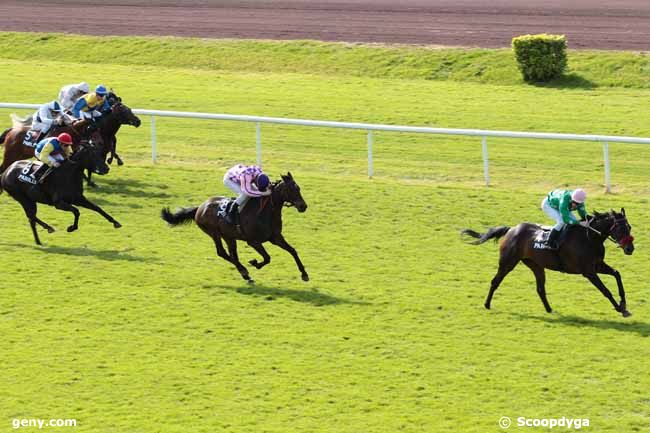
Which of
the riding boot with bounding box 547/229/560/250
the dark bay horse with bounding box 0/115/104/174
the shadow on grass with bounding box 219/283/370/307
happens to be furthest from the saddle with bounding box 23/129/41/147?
the riding boot with bounding box 547/229/560/250

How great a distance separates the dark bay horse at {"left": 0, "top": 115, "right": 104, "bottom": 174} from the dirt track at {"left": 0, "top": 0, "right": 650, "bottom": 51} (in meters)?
11.3

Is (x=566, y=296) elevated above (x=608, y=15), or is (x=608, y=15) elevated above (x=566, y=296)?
(x=608, y=15)

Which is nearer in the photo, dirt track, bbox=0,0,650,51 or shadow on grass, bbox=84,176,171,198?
shadow on grass, bbox=84,176,171,198

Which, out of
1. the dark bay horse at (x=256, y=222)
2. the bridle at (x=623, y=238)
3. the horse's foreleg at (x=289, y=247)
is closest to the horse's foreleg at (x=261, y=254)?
the dark bay horse at (x=256, y=222)

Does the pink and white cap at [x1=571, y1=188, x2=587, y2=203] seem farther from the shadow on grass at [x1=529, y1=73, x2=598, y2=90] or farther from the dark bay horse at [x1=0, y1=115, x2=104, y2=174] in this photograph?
the shadow on grass at [x1=529, y1=73, x2=598, y2=90]

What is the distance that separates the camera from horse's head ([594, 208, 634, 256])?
42.1 feet

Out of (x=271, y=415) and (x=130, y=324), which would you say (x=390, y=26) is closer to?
(x=130, y=324)

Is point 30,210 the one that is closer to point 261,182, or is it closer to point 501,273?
point 261,182

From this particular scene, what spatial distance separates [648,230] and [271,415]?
23.6 feet

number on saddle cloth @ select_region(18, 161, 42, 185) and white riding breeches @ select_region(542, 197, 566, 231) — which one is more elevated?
number on saddle cloth @ select_region(18, 161, 42, 185)

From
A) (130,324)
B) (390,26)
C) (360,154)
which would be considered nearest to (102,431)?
(130,324)

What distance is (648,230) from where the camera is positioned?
1673 cm

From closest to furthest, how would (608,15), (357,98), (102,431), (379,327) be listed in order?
(102,431), (379,327), (357,98), (608,15)

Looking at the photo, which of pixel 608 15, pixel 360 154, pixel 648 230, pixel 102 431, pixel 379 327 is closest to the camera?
pixel 102 431
